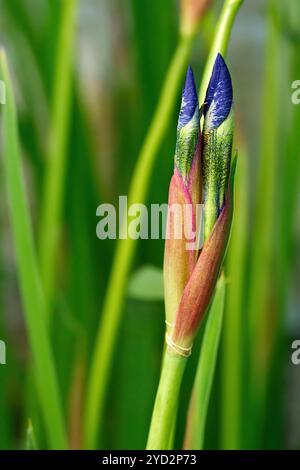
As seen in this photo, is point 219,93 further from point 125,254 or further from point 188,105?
point 125,254

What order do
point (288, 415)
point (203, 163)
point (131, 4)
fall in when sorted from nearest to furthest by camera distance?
1. point (203, 163)
2. point (131, 4)
3. point (288, 415)

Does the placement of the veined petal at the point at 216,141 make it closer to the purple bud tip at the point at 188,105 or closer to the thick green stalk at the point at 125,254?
the purple bud tip at the point at 188,105

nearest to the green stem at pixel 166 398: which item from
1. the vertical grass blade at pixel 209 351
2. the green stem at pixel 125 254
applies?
the vertical grass blade at pixel 209 351

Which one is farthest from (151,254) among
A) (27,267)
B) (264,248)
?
(27,267)

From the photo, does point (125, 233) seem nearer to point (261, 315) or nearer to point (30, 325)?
point (30, 325)

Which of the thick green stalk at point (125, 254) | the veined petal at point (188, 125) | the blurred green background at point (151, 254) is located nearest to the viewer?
the veined petal at point (188, 125)

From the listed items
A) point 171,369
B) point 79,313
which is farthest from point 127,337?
point 171,369
